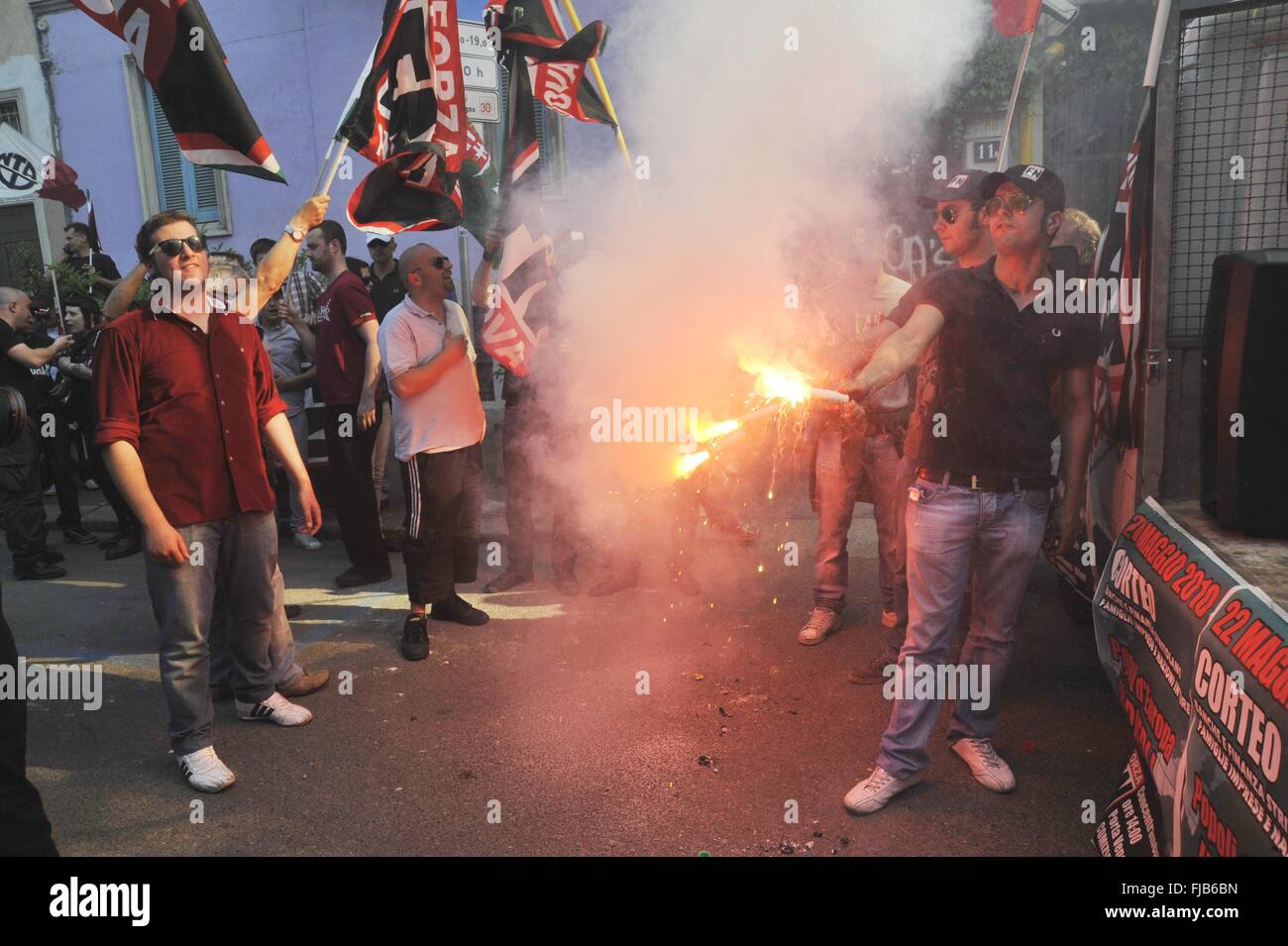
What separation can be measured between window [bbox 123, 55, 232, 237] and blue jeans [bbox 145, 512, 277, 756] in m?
9.55

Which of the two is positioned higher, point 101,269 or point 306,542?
point 101,269

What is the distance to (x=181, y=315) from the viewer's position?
3.62 metres

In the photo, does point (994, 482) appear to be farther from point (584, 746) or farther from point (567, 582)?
point (567, 582)

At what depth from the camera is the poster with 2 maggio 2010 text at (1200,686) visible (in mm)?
1924

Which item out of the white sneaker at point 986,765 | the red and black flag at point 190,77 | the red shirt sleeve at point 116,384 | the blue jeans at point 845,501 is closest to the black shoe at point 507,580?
the blue jeans at point 845,501

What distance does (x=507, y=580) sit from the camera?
5941mm

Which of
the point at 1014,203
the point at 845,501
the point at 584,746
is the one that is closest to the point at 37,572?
the point at 584,746

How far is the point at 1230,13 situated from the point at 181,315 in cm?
466

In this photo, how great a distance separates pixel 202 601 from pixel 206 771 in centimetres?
69

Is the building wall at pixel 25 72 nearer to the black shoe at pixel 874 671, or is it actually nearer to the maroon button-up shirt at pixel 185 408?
the maroon button-up shirt at pixel 185 408

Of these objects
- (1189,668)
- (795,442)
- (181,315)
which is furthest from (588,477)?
(1189,668)

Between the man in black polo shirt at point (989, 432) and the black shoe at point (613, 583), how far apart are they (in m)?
2.68

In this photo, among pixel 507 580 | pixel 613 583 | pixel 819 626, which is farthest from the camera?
pixel 507 580
